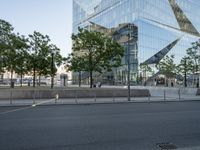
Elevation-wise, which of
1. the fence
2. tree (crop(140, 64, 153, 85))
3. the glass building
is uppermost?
the glass building

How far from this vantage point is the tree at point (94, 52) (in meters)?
36.6

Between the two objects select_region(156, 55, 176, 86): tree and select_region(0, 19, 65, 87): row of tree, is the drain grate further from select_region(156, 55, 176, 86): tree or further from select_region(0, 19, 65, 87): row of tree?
select_region(156, 55, 176, 86): tree

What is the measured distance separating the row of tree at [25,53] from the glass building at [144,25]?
34.3 m

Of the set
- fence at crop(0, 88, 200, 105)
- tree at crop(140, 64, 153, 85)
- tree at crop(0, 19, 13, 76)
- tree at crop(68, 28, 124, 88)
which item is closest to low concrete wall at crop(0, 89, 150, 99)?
fence at crop(0, 88, 200, 105)

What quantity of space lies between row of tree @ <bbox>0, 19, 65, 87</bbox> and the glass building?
112 ft

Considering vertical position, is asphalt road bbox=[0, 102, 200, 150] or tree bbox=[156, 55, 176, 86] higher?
tree bbox=[156, 55, 176, 86]

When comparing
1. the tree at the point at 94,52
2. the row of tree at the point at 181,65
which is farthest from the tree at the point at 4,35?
the row of tree at the point at 181,65

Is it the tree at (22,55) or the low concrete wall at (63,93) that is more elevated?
the tree at (22,55)

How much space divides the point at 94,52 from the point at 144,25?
40.9 m

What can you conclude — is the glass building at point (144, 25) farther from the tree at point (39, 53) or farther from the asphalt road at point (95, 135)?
the asphalt road at point (95, 135)

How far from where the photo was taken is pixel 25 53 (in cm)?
3778

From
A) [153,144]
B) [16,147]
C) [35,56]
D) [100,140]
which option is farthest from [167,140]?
[35,56]

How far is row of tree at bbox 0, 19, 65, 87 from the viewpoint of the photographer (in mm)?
36125

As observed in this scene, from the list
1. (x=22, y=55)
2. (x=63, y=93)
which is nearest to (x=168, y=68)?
(x=22, y=55)
